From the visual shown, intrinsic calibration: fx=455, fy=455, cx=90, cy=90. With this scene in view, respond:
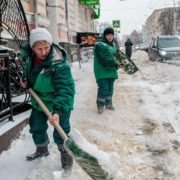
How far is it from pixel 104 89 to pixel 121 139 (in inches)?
77.9

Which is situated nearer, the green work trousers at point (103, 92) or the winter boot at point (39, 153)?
the winter boot at point (39, 153)

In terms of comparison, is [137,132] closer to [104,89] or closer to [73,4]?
[104,89]

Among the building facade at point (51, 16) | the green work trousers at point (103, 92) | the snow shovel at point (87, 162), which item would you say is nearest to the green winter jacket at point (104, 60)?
the green work trousers at point (103, 92)

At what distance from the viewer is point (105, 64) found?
7289 mm

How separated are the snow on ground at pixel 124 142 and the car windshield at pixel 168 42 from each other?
1271cm

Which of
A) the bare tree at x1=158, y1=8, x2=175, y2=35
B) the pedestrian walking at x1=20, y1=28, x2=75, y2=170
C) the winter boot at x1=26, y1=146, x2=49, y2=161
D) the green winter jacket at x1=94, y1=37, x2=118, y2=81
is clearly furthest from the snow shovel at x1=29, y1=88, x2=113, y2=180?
the bare tree at x1=158, y1=8, x2=175, y2=35

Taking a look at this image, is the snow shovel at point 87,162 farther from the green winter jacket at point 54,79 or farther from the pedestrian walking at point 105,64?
the pedestrian walking at point 105,64

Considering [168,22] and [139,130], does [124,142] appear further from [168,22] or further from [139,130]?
[168,22]

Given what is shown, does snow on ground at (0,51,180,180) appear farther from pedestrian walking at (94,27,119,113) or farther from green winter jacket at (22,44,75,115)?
green winter jacket at (22,44,75,115)

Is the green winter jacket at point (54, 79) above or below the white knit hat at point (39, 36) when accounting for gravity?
below

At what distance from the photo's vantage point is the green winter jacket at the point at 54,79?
3.90 m

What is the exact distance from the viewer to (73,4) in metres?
28.6

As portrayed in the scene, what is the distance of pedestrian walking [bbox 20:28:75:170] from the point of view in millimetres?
3904

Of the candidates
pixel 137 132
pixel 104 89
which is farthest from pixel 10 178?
pixel 104 89
